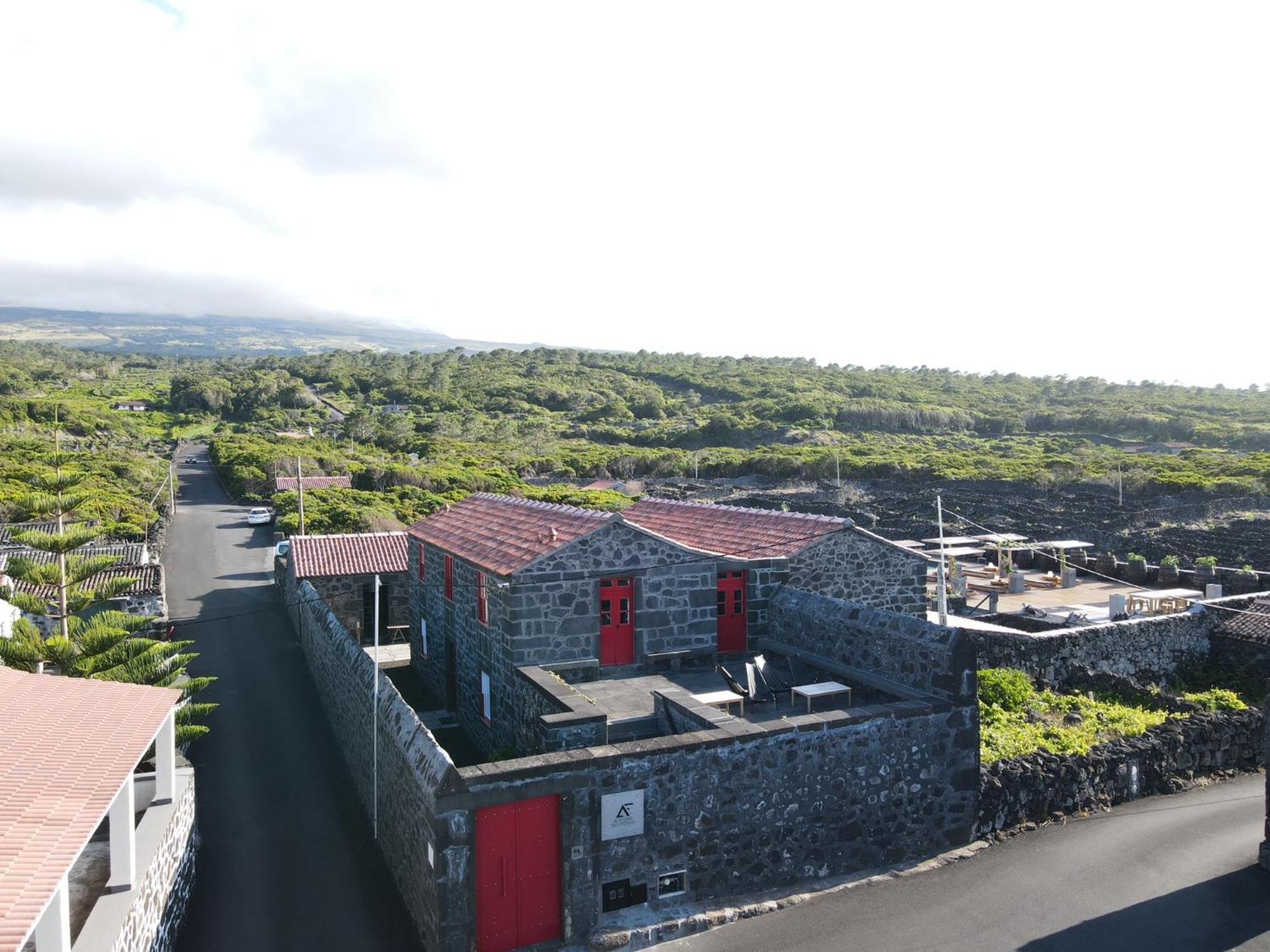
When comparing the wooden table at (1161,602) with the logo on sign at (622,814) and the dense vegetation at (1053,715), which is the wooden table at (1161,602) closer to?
the dense vegetation at (1053,715)

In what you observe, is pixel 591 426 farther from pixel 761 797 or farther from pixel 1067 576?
pixel 761 797

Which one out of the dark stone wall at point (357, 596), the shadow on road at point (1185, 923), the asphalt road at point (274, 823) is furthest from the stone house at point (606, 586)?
the shadow on road at point (1185, 923)

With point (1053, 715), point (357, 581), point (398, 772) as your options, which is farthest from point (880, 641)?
point (357, 581)

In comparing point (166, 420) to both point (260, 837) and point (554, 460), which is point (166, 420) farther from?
point (260, 837)

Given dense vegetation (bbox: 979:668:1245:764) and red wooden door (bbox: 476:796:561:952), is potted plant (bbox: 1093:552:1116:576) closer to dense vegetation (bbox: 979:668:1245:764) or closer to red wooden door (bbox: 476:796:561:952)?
dense vegetation (bbox: 979:668:1245:764)

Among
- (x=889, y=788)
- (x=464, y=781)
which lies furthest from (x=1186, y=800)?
(x=464, y=781)

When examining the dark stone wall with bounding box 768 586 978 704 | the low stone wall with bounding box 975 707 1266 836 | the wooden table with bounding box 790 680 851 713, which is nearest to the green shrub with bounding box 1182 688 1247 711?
the low stone wall with bounding box 975 707 1266 836
